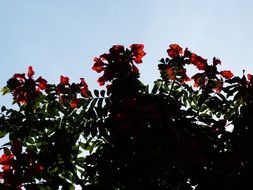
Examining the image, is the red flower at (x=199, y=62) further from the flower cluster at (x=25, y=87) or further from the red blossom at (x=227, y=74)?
the flower cluster at (x=25, y=87)

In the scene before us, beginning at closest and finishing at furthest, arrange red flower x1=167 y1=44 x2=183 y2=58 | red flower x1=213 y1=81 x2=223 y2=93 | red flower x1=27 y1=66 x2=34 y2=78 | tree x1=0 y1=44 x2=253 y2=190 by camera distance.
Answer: tree x1=0 y1=44 x2=253 y2=190
red flower x1=213 y1=81 x2=223 y2=93
red flower x1=167 y1=44 x2=183 y2=58
red flower x1=27 y1=66 x2=34 y2=78

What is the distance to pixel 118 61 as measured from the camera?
616 cm

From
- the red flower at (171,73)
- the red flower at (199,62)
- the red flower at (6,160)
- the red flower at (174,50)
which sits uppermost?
the red flower at (174,50)

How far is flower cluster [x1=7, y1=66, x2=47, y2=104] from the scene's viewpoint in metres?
6.32

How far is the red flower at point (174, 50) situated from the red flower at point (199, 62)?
255 mm

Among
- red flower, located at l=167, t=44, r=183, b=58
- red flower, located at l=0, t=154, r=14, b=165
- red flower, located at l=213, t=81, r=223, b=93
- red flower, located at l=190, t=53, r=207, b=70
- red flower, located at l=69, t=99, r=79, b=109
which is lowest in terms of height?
red flower, located at l=0, t=154, r=14, b=165

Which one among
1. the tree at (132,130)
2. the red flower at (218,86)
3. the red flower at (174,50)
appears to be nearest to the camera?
the tree at (132,130)

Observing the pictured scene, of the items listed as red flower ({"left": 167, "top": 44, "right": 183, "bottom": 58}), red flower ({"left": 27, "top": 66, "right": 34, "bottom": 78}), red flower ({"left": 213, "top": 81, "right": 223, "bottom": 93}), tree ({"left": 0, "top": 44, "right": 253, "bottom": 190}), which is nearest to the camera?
tree ({"left": 0, "top": 44, "right": 253, "bottom": 190})

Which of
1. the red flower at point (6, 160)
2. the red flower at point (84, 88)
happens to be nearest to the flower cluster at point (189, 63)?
the red flower at point (84, 88)

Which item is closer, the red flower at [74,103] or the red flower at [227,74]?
the red flower at [74,103]

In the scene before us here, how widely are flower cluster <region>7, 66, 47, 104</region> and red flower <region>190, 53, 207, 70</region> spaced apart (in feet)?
8.32

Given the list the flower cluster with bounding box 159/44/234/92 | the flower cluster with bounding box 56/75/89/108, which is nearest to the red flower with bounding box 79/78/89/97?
the flower cluster with bounding box 56/75/89/108

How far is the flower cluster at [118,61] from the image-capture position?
607 cm

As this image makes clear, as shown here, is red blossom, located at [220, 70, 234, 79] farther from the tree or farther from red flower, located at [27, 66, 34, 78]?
red flower, located at [27, 66, 34, 78]
